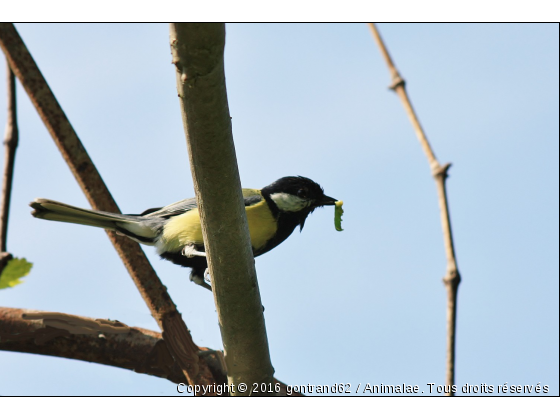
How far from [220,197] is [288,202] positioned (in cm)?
255

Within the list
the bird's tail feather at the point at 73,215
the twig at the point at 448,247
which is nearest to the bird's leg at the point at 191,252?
the bird's tail feather at the point at 73,215

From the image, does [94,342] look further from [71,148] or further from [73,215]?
[71,148]

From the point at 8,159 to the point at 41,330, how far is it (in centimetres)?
110

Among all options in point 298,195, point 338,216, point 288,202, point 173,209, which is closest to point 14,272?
point 173,209

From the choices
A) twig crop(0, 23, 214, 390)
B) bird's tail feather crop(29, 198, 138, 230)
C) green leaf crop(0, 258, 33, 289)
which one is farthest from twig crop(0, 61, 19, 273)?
green leaf crop(0, 258, 33, 289)

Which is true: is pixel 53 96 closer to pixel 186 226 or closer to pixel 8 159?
pixel 8 159

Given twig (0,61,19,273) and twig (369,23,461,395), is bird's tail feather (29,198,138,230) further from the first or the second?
twig (369,23,461,395)

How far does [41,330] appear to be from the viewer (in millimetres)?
3055

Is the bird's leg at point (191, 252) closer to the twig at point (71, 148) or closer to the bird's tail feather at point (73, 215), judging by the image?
the twig at point (71, 148)

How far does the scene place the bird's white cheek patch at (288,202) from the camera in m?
4.63

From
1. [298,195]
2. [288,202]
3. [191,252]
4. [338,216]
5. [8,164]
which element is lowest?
[191,252]

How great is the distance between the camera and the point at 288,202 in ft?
15.5

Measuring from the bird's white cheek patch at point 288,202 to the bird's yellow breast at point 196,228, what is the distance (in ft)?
0.58

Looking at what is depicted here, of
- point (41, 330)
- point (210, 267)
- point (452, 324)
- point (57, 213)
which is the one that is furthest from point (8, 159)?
point (452, 324)
